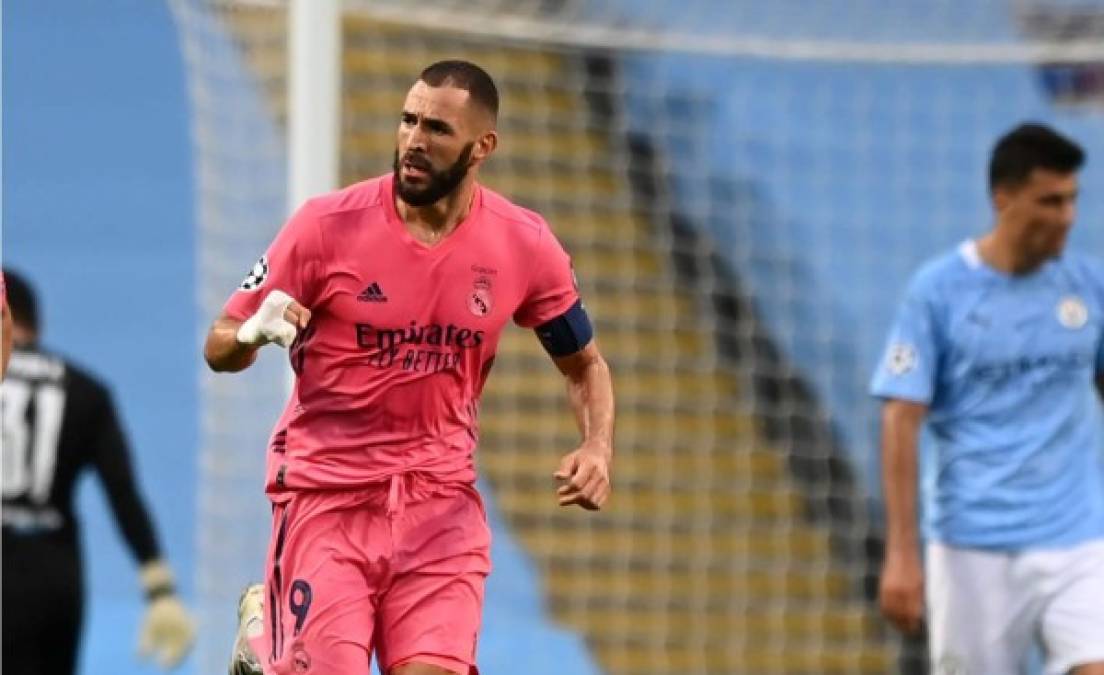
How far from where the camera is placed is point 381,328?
5.54m

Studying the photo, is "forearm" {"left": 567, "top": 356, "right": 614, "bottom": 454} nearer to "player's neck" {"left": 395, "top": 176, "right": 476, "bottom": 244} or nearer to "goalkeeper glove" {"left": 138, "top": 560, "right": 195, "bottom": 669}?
"player's neck" {"left": 395, "top": 176, "right": 476, "bottom": 244}

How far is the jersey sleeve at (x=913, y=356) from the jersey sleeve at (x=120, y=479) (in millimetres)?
3277

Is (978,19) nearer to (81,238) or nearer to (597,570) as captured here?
(597,570)

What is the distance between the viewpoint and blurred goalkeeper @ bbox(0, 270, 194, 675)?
8812mm

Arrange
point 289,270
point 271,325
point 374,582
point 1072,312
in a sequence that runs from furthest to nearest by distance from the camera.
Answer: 1. point 1072,312
2. point 374,582
3. point 289,270
4. point 271,325

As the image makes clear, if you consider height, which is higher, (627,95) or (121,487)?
(627,95)

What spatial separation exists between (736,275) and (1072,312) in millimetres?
5871

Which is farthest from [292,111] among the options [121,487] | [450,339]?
[450,339]

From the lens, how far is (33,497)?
350 inches

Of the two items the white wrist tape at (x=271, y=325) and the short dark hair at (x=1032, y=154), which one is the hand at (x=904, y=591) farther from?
the white wrist tape at (x=271, y=325)

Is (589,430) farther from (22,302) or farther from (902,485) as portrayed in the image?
(22,302)

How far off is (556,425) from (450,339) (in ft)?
24.2

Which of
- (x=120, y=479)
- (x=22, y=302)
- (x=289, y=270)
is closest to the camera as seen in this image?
(x=289, y=270)

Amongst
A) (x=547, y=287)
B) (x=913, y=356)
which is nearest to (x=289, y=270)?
(x=547, y=287)
